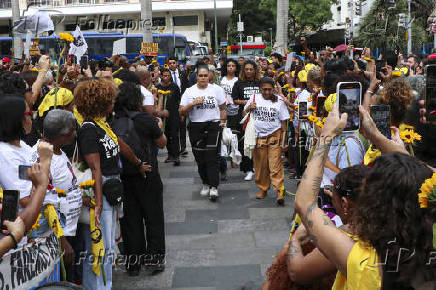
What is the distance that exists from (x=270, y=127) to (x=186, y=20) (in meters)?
45.0

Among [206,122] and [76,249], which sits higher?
[206,122]

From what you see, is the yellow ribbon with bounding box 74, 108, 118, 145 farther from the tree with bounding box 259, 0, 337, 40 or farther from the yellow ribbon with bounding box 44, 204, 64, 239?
the tree with bounding box 259, 0, 337, 40

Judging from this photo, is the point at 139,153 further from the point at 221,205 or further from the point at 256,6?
the point at 256,6

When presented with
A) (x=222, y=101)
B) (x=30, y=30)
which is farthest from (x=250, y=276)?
(x=30, y=30)

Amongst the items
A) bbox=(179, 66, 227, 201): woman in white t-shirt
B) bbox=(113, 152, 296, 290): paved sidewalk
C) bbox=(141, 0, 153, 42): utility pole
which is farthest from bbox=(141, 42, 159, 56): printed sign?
bbox=(179, 66, 227, 201): woman in white t-shirt

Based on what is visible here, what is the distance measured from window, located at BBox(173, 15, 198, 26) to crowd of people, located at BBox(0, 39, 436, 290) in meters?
43.5

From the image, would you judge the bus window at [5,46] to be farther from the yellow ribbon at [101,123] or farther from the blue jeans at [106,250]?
the blue jeans at [106,250]

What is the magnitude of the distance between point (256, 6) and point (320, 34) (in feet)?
41.5

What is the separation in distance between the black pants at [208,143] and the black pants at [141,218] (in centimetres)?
270

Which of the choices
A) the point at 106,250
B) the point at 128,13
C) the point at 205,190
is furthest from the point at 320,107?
the point at 128,13

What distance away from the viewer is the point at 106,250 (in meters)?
4.50

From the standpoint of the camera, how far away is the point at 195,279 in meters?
5.24

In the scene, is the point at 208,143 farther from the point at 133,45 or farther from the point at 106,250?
the point at 133,45

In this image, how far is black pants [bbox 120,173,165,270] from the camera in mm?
5211
